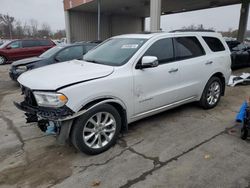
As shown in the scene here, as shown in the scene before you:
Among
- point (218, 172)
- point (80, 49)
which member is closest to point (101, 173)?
point (218, 172)

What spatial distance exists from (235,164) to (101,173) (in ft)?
6.02

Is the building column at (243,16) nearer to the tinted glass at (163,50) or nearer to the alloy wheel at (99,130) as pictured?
the tinted glass at (163,50)

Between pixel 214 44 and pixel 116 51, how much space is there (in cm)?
249

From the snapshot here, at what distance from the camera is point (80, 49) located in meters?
8.23

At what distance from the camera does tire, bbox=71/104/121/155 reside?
2953 mm

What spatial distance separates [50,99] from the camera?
2.81 m

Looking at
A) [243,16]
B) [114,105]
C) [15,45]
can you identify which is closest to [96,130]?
[114,105]

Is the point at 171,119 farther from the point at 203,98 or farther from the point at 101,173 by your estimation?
the point at 101,173

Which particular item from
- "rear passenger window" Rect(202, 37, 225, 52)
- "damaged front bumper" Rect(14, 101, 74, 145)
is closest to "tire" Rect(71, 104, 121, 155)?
"damaged front bumper" Rect(14, 101, 74, 145)

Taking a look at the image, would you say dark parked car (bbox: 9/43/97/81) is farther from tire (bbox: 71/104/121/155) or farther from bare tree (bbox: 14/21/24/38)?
bare tree (bbox: 14/21/24/38)

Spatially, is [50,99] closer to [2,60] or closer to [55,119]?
[55,119]

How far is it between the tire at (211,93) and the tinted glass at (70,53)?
16.1 feet

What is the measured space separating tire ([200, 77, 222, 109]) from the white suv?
0.03m

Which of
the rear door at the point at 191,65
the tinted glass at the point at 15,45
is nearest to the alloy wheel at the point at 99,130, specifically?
the rear door at the point at 191,65
